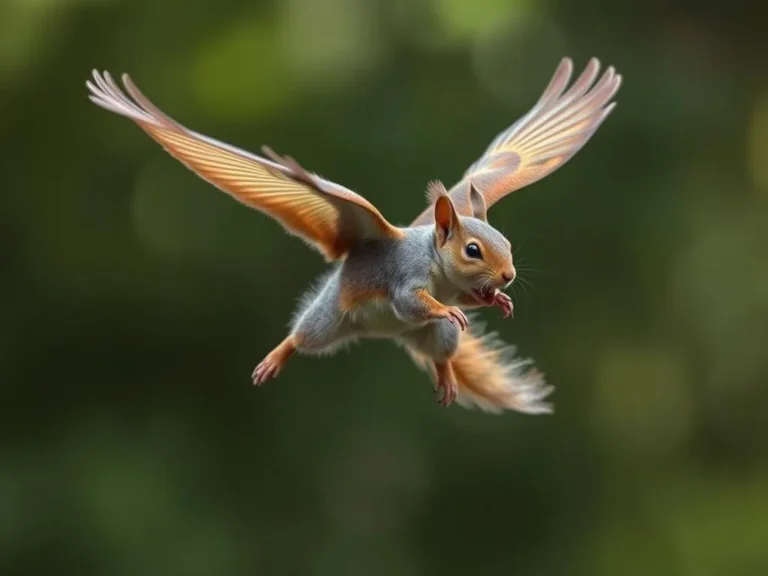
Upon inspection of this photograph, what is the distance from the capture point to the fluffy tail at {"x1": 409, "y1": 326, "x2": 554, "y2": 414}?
3.51 ft

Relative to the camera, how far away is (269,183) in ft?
2.58

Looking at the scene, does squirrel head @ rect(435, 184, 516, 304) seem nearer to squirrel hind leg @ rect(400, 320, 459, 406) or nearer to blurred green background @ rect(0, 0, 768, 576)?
squirrel hind leg @ rect(400, 320, 459, 406)

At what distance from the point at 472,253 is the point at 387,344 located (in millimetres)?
2223

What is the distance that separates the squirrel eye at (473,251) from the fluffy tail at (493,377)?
31 centimetres

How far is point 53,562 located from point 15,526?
0.46ft

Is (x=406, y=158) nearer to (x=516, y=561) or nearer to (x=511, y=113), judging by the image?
(x=511, y=113)

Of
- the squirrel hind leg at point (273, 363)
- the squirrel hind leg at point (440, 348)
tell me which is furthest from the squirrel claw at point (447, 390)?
the squirrel hind leg at point (273, 363)

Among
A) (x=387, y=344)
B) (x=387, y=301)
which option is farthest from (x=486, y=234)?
(x=387, y=344)

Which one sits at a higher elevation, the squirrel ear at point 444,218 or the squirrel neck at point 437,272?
the squirrel ear at point 444,218

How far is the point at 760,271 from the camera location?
10.5 feet

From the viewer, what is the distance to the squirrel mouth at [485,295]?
77cm

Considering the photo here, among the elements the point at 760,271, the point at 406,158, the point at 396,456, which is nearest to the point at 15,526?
the point at 396,456

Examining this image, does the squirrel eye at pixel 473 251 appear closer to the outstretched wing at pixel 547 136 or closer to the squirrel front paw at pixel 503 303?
the squirrel front paw at pixel 503 303

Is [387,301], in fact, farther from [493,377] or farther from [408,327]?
[493,377]
